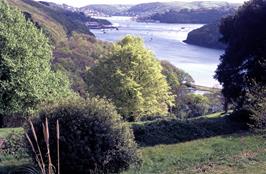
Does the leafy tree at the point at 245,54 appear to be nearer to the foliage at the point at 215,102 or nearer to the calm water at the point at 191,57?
the foliage at the point at 215,102

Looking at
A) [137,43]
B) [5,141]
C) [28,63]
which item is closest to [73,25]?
[137,43]

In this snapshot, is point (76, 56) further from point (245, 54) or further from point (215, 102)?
point (245, 54)

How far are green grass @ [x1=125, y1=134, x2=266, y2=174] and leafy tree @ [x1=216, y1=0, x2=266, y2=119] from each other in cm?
1059

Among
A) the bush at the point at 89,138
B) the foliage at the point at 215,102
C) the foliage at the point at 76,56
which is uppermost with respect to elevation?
the bush at the point at 89,138

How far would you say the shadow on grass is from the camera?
2096cm

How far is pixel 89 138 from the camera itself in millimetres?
13227

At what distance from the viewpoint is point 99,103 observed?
45.3ft

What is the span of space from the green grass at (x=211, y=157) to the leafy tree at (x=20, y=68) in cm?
1044

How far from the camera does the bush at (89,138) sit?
42.6ft

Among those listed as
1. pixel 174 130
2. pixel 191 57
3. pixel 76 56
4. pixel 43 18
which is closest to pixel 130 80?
pixel 174 130

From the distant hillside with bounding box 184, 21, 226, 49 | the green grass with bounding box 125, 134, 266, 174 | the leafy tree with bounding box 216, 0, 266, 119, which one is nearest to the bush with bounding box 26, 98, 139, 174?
the green grass with bounding box 125, 134, 266, 174

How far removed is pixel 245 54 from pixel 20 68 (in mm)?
14781

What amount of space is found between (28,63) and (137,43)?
12.2m

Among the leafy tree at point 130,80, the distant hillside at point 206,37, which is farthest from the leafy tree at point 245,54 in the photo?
the distant hillside at point 206,37
